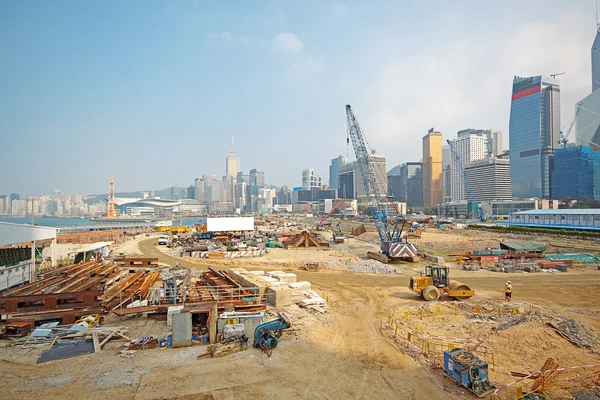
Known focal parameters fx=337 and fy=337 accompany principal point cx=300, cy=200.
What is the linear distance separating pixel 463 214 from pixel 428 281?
162m

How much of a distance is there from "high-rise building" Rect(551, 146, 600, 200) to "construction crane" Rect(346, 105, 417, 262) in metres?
148

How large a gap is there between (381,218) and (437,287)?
2548cm

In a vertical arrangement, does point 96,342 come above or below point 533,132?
below

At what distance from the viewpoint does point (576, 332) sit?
13.1m

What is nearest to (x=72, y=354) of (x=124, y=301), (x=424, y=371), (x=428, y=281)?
(x=124, y=301)

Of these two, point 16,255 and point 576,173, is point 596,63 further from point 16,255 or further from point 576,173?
point 16,255

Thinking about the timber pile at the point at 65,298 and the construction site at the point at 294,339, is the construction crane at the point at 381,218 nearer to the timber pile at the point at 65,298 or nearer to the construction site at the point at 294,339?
the construction site at the point at 294,339

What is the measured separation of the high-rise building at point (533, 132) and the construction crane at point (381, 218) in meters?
165

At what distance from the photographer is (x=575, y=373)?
1033 cm

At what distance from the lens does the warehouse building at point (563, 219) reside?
57844 millimetres

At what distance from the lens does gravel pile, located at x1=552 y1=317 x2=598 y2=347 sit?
41.0 feet

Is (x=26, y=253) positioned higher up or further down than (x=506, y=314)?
higher up

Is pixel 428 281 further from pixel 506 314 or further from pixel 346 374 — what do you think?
pixel 346 374

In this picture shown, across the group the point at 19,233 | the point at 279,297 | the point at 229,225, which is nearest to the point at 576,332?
the point at 279,297
